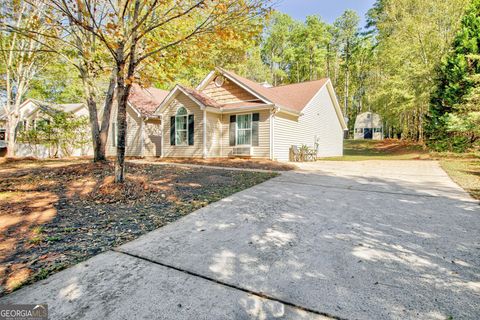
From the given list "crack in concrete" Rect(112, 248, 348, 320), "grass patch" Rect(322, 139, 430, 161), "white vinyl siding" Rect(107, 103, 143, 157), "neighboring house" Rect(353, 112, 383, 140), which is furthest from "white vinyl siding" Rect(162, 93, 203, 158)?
"neighboring house" Rect(353, 112, 383, 140)

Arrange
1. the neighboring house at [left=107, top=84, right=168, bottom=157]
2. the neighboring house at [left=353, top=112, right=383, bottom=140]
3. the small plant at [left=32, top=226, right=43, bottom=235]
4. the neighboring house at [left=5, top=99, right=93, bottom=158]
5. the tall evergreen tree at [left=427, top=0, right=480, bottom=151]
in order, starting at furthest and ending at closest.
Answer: the neighboring house at [left=353, top=112, right=383, bottom=140]
the neighboring house at [left=107, top=84, right=168, bottom=157]
the neighboring house at [left=5, top=99, right=93, bottom=158]
the tall evergreen tree at [left=427, top=0, right=480, bottom=151]
the small plant at [left=32, top=226, right=43, bottom=235]

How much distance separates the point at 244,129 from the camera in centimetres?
1362

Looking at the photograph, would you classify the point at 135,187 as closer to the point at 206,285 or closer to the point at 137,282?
the point at 137,282

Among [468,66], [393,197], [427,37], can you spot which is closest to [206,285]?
[393,197]

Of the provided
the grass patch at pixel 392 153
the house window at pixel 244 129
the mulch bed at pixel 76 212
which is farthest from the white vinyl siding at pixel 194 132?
the grass patch at pixel 392 153

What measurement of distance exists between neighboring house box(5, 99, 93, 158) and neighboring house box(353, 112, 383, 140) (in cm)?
4233

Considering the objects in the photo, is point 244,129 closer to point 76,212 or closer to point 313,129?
point 313,129

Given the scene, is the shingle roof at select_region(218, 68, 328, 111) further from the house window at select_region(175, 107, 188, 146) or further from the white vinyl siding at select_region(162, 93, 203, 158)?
the house window at select_region(175, 107, 188, 146)

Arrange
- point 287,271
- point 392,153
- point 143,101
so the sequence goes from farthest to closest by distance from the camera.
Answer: point 392,153, point 143,101, point 287,271

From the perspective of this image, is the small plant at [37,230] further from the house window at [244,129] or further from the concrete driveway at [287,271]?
the house window at [244,129]

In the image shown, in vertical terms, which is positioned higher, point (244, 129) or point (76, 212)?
point (244, 129)

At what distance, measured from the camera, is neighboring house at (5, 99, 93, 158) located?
16172mm

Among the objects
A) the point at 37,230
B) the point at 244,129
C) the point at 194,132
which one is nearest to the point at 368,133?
the point at 244,129

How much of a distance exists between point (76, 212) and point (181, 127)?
1086 centimetres
